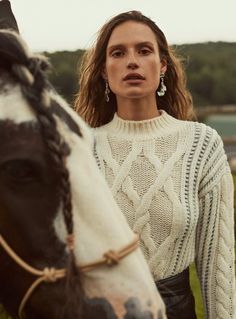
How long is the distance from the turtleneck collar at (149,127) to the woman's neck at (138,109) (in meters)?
0.03

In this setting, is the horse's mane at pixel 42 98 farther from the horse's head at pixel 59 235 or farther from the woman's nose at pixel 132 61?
the woman's nose at pixel 132 61

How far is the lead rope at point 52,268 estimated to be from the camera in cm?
174

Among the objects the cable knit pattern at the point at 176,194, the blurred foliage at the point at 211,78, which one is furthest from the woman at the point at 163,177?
the blurred foliage at the point at 211,78

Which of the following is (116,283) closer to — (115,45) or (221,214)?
(221,214)

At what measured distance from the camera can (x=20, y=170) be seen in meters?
1.75

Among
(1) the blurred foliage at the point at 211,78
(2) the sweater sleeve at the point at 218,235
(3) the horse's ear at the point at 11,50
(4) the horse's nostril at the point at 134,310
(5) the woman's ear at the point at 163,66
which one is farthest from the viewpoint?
(1) the blurred foliage at the point at 211,78

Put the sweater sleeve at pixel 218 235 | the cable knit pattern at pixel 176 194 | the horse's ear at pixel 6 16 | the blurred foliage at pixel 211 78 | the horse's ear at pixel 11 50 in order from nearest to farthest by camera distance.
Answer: the horse's ear at pixel 11 50, the horse's ear at pixel 6 16, the cable knit pattern at pixel 176 194, the sweater sleeve at pixel 218 235, the blurred foliage at pixel 211 78

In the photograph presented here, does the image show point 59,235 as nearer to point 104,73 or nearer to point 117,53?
point 117,53

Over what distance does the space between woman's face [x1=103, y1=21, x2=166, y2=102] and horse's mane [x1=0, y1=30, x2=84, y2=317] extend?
644mm

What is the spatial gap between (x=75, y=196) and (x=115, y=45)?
994mm

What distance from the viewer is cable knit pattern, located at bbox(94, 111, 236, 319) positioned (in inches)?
96.3

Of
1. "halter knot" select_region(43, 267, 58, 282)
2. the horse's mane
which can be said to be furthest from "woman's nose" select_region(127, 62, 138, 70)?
"halter knot" select_region(43, 267, 58, 282)

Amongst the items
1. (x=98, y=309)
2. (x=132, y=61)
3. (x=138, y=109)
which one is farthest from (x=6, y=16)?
(x=98, y=309)

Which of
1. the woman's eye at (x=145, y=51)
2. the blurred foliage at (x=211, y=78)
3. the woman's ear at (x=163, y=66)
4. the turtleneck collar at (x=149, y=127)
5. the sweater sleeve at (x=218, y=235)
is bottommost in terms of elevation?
the blurred foliage at (x=211, y=78)
